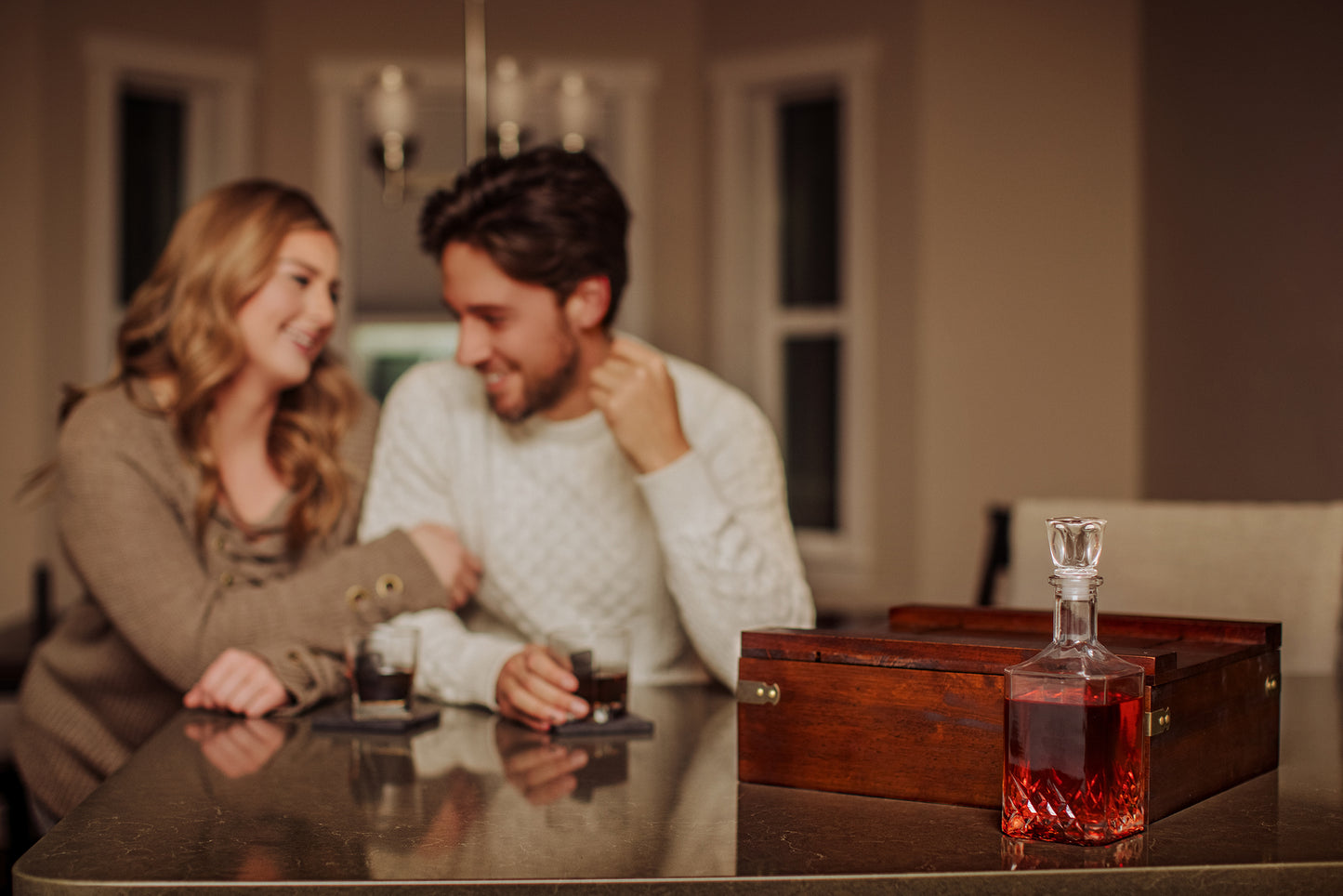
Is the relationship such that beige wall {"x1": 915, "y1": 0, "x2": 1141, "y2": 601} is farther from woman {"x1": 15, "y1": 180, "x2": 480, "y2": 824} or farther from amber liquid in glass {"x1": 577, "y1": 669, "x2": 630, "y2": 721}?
amber liquid in glass {"x1": 577, "y1": 669, "x2": 630, "y2": 721}

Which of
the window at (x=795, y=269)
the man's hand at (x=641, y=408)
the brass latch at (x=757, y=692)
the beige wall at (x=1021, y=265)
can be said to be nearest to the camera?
the brass latch at (x=757, y=692)

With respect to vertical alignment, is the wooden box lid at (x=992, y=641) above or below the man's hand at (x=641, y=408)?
below

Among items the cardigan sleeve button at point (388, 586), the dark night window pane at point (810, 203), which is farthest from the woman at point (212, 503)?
the dark night window pane at point (810, 203)

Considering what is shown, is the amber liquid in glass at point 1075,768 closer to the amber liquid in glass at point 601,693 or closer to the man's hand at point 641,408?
the amber liquid in glass at point 601,693

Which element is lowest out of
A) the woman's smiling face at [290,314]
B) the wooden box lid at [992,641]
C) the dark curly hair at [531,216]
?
the wooden box lid at [992,641]

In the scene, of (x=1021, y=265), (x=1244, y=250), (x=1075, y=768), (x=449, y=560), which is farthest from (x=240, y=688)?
(x=1021, y=265)

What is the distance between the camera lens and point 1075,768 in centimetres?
78

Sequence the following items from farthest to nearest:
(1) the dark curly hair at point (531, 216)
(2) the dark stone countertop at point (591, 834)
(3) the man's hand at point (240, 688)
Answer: (1) the dark curly hair at point (531, 216) → (3) the man's hand at point (240, 688) → (2) the dark stone countertop at point (591, 834)

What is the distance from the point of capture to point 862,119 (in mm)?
4574

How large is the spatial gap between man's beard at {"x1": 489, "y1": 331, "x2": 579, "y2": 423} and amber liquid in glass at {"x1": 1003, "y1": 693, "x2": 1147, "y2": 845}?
92 centimetres

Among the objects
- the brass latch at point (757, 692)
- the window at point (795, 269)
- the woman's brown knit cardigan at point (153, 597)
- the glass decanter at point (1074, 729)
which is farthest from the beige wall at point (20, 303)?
the glass decanter at point (1074, 729)

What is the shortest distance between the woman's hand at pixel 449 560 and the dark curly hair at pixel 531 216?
0.33m

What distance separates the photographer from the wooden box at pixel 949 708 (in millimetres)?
868

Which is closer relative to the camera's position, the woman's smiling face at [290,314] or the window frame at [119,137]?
the woman's smiling face at [290,314]
